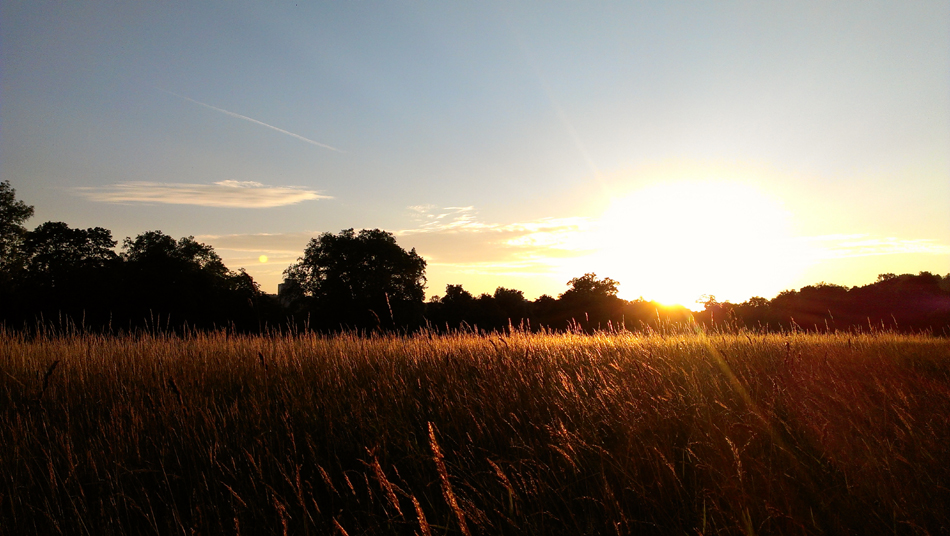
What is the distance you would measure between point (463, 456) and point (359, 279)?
29.1 metres

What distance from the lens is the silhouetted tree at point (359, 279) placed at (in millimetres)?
30266

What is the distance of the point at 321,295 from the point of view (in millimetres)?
31516

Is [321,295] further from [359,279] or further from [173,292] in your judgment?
[173,292]

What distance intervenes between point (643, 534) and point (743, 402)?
2697mm

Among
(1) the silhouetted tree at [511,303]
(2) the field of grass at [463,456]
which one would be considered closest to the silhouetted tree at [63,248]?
(1) the silhouetted tree at [511,303]

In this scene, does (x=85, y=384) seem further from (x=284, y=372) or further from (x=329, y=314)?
(x=329, y=314)

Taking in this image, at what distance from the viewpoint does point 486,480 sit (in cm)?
293

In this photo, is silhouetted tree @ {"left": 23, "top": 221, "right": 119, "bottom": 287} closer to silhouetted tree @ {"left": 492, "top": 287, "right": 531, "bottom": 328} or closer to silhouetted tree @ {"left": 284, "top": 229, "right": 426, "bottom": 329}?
silhouetted tree @ {"left": 284, "top": 229, "right": 426, "bottom": 329}

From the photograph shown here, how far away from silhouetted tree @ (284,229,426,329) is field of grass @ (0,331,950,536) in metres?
24.3

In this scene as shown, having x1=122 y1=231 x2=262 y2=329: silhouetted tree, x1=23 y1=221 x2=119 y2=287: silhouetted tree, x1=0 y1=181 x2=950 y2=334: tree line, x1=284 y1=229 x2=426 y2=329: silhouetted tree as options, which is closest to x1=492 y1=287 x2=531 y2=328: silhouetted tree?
x1=0 y1=181 x2=950 y2=334: tree line

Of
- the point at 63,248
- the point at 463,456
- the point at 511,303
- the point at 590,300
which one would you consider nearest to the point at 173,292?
the point at 63,248

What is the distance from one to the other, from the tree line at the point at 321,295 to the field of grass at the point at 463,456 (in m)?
14.2

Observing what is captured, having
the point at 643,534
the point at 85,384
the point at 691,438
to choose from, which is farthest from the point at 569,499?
the point at 85,384

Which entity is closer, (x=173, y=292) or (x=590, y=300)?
(x=173, y=292)
